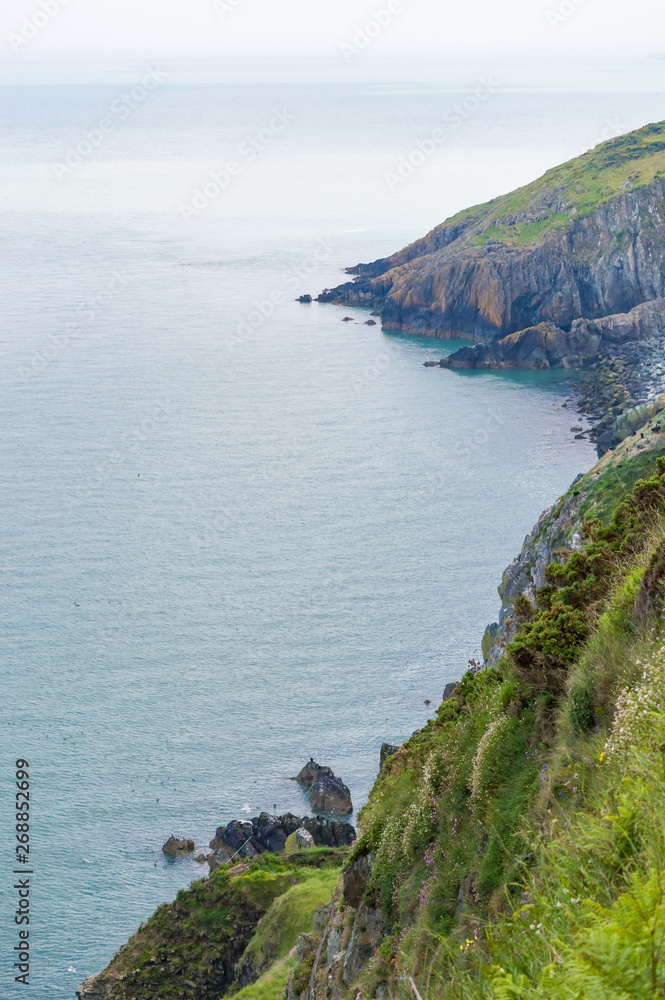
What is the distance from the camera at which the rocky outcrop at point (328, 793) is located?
47094 millimetres

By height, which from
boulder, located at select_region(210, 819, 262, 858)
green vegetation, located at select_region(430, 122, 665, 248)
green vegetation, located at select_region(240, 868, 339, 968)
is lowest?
boulder, located at select_region(210, 819, 262, 858)

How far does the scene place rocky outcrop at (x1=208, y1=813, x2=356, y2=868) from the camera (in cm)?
4328

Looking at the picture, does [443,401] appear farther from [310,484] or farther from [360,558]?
[360,558]

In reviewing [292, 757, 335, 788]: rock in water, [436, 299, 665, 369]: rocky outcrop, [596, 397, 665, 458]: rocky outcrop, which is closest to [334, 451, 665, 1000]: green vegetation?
[292, 757, 335, 788]: rock in water

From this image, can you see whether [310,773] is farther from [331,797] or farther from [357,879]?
[357,879]

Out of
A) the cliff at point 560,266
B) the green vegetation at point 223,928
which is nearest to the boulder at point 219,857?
the green vegetation at point 223,928

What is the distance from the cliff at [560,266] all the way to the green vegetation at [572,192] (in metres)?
0.18

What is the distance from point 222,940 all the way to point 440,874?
77.6 ft

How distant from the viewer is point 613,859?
7.21m

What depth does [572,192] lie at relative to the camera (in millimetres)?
140500

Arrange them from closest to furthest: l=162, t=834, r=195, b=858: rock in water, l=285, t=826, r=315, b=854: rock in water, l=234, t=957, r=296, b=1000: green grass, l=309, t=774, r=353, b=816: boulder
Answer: l=234, t=957, r=296, b=1000: green grass → l=285, t=826, r=315, b=854: rock in water → l=162, t=834, r=195, b=858: rock in water → l=309, t=774, r=353, b=816: boulder

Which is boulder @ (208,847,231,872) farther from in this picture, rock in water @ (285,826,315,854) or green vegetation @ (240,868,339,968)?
green vegetation @ (240,868,339,968)

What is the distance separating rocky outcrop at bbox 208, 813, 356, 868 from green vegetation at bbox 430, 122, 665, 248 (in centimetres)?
10529

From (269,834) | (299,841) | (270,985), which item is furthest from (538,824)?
(269,834)
